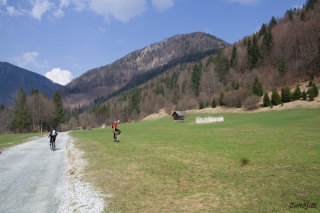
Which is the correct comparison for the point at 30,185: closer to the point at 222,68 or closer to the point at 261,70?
the point at 261,70

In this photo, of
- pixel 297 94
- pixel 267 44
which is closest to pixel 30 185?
pixel 297 94

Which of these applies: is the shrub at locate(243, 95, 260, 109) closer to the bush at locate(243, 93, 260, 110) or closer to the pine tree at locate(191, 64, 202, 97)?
the bush at locate(243, 93, 260, 110)

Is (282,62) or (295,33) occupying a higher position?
(295,33)

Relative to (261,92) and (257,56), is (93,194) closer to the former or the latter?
(261,92)

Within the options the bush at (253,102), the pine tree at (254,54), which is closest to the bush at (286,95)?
the bush at (253,102)

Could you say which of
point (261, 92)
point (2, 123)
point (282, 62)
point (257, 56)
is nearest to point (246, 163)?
point (261, 92)

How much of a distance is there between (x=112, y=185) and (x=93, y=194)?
0.90m

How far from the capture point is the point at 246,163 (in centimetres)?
1009

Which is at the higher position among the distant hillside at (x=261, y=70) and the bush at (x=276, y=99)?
the distant hillside at (x=261, y=70)

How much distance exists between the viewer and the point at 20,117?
205 feet

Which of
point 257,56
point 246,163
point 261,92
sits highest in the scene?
point 257,56

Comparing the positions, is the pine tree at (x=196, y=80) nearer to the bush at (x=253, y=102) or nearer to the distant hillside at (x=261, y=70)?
the distant hillside at (x=261, y=70)

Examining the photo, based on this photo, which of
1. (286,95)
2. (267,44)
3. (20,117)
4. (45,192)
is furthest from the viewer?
(267,44)

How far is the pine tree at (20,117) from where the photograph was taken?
62.2 m
